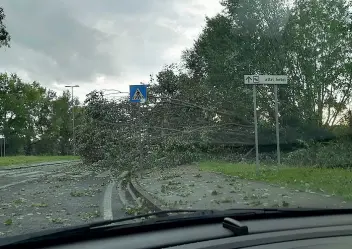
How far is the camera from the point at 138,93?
14180mm

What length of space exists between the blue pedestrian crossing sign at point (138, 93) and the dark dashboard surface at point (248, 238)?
11.9m

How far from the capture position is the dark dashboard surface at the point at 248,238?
1.86 metres

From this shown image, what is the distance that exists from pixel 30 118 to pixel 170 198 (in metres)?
74.4

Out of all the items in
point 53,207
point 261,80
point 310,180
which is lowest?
point 53,207

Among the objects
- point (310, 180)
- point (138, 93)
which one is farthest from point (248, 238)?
point (138, 93)

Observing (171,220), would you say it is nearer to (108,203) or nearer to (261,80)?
(108,203)

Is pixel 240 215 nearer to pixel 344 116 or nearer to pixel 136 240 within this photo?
pixel 136 240

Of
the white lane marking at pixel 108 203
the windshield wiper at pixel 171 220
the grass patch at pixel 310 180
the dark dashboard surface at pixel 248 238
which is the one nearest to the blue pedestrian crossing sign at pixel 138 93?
the white lane marking at pixel 108 203

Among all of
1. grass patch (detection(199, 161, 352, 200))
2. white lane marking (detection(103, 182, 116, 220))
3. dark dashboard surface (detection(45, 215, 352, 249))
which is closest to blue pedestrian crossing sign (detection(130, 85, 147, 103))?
white lane marking (detection(103, 182, 116, 220))

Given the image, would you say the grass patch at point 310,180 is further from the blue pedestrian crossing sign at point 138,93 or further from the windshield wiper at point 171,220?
the windshield wiper at point 171,220

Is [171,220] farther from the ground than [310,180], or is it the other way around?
[171,220]

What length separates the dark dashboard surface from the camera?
1861 millimetres

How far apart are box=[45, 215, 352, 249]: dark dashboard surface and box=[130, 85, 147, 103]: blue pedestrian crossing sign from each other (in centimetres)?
1192

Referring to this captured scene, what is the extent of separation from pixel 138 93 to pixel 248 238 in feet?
40.8
